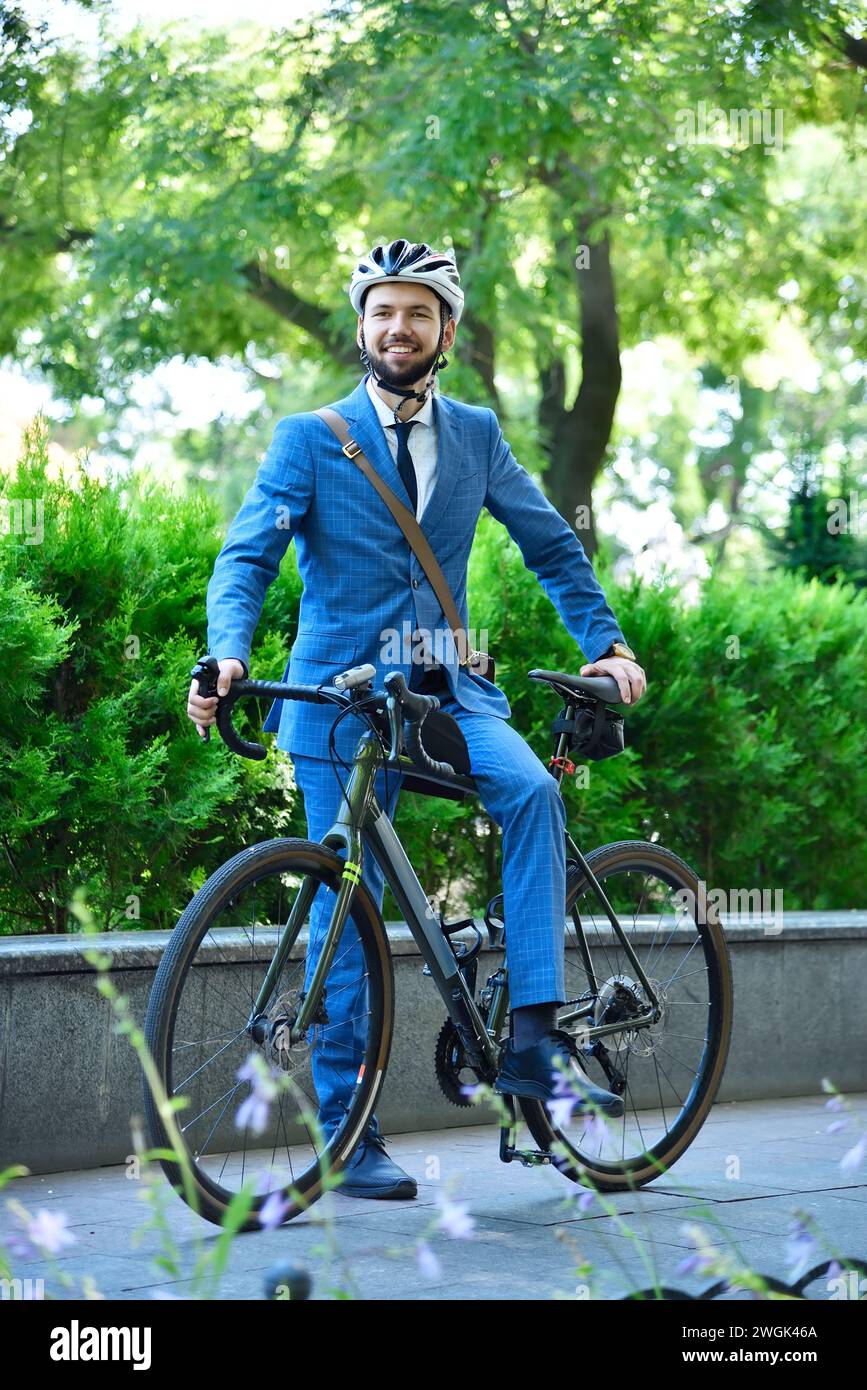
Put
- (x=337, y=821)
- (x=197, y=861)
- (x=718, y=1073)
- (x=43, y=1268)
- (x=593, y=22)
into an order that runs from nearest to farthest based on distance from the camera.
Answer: (x=43, y=1268) < (x=337, y=821) < (x=718, y=1073) < (x=197, y=861) < (x=593, y=22)

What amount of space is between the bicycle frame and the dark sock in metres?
0.11

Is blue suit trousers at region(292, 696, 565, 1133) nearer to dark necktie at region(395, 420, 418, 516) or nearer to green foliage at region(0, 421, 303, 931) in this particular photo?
dark necktie at region(395, 420, 418, 516)

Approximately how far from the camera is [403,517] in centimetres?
425

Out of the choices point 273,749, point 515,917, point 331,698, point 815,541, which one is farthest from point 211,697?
point 815,541

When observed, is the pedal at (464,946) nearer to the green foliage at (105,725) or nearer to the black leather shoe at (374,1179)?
the black leather shoe at (374,1179)

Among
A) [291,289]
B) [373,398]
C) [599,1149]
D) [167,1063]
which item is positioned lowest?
[599,1149]

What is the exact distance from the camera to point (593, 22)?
13.1 metres

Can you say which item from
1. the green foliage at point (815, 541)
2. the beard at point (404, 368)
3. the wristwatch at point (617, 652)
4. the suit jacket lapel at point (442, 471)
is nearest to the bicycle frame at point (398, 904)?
the wristwatch at point (617, 652)

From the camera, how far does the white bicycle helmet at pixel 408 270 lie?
13.8ft

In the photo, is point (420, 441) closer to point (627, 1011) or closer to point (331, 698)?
point (331, 698)

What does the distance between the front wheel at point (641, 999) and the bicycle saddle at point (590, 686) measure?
462mm
